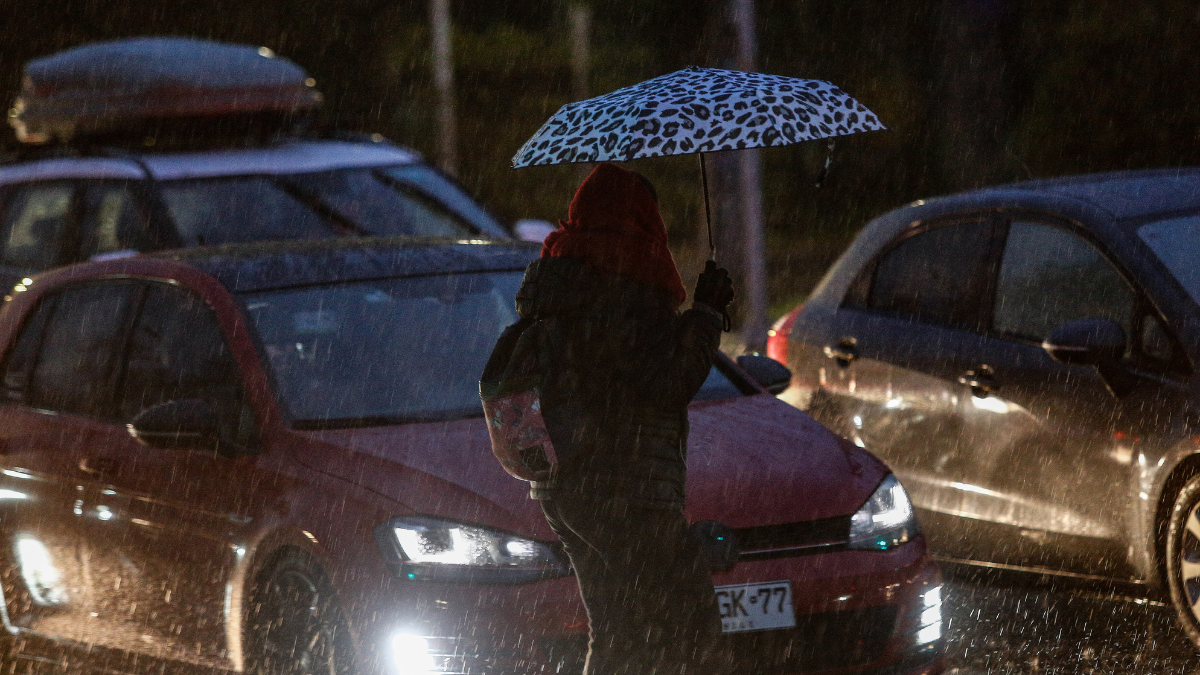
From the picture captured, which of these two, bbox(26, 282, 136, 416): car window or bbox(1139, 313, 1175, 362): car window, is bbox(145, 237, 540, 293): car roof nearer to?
bbox(26, 282, 136, 416): car window

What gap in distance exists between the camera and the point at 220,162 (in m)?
10.4

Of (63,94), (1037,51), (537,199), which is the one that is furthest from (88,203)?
(537,199)

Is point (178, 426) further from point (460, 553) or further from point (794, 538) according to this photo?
point (794, 538)

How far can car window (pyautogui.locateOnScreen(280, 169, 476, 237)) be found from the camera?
10062mm

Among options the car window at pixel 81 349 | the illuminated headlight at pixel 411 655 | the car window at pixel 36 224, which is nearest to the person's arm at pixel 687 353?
the illuminated headlight at pixel 411 655

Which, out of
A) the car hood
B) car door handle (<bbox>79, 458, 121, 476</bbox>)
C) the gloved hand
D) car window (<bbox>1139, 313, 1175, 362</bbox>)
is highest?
the gloved hand

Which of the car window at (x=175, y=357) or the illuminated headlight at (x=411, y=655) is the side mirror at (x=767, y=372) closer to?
the car window at (x=175, y=357)

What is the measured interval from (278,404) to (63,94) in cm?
714

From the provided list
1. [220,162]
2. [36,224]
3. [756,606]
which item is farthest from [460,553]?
[36,224]

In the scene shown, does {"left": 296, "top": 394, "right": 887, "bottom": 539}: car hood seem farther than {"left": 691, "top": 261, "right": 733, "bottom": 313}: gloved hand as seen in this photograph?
Yes

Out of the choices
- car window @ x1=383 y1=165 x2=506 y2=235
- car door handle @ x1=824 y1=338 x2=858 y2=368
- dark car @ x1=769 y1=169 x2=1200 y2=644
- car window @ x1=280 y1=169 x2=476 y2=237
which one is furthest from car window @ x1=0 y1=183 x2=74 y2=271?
car door handle @ x1=824 y1=338 x2=858 y2=368

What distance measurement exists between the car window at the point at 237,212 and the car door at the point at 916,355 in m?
3.63

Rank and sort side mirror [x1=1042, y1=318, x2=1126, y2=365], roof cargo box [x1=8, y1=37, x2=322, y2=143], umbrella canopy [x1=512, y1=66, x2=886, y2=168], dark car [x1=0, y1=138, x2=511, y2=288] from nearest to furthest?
umbrella canopy [x1=512, y1=66, x2=886, y2=168], side mirror [x1=1042, y1=318, x2=1126, y2=365], dark car [x1=0, y1=138, x2=511, y2=288], roof cargo box [x1=8, y1=37, x2=322, y2=143]

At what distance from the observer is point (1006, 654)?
19.6 ft
